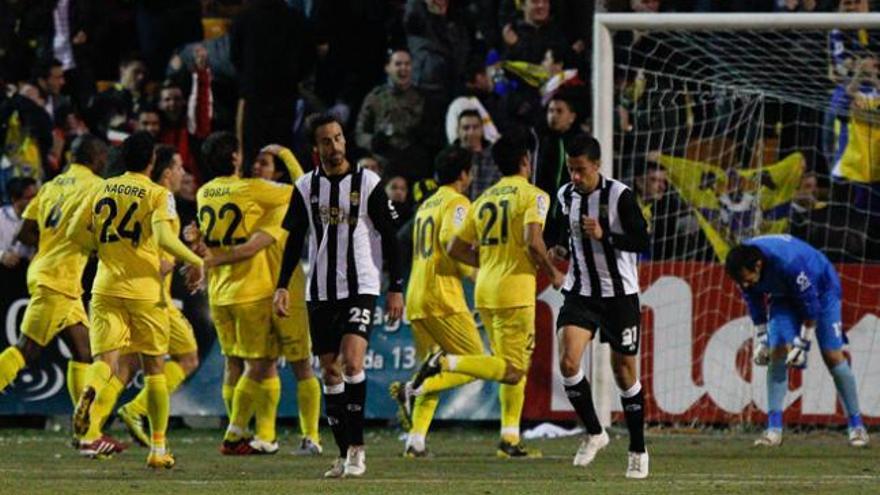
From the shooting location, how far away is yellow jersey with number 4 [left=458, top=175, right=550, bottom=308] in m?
14.1

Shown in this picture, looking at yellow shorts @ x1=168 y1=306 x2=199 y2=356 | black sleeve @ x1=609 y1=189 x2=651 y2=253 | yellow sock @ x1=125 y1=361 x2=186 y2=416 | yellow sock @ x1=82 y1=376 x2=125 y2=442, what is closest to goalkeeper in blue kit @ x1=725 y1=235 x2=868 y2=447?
black sleeve @ x1=609 y1=189 x2=651 y2=253

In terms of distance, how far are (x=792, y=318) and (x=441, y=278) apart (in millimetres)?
2708

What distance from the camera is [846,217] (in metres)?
17.0

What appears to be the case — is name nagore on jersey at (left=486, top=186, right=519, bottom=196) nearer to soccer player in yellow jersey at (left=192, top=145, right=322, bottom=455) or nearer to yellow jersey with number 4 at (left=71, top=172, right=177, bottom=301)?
A: soccer player in yellow jersey at (left=192, top=145, right=322, bottom=455)

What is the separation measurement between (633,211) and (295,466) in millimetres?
2784

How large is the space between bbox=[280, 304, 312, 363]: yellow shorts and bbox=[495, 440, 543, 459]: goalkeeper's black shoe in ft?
5.08

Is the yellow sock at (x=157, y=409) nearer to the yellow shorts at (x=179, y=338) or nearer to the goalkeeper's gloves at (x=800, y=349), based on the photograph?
the yellow shorts at (x=179, y=338)

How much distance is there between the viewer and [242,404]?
1427cm

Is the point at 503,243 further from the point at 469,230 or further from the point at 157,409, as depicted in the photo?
the point at 157,409

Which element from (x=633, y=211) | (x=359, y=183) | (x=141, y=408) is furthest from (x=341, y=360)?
(x=141, y=408)

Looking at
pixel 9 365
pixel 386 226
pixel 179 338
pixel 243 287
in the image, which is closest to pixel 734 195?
pixel 243 287

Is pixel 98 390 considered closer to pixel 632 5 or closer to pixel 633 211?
pixel 633 211

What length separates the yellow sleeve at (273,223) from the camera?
46.4 feet

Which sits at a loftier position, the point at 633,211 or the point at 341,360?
the point at 633,211
